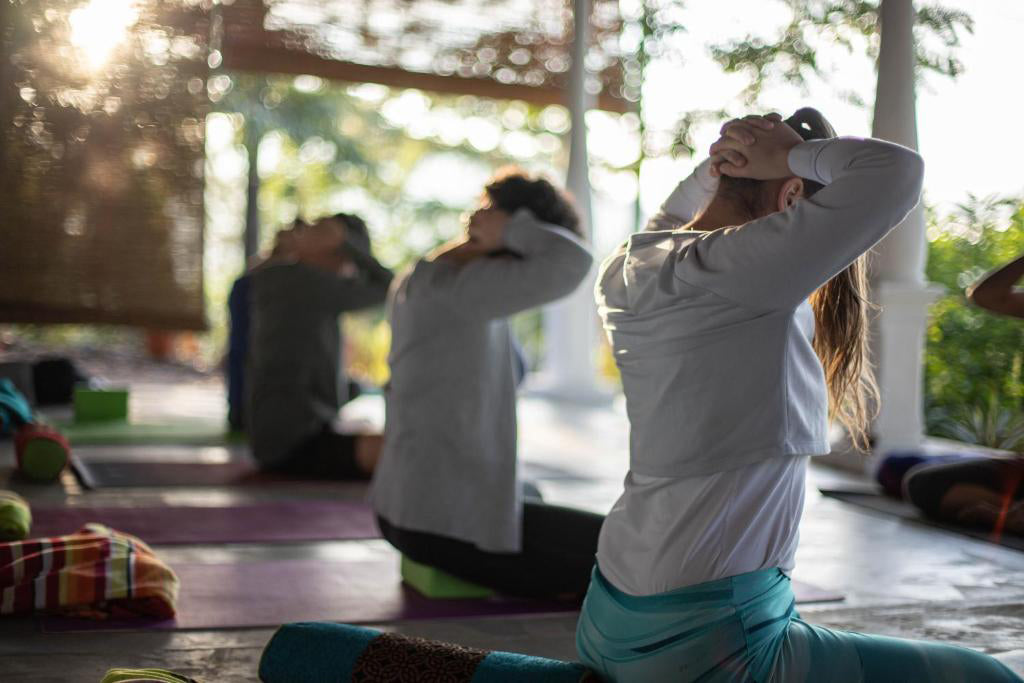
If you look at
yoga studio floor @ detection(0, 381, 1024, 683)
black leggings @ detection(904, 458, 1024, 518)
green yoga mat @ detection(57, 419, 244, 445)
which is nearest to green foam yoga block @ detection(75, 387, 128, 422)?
green yoga mat @ detection(57, 419, 244, 445)

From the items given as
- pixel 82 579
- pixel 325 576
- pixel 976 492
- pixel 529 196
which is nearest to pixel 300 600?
pixel 325 576

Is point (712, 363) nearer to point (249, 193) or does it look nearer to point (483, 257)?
point (483, 257)

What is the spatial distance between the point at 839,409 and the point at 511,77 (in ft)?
19.3

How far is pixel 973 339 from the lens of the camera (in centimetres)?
403

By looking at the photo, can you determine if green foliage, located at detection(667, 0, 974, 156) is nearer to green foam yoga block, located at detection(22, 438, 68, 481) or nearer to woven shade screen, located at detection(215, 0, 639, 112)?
woven shade screen, located at detection(215, 0, 639, 112)

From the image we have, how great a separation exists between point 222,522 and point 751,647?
6.84 feet

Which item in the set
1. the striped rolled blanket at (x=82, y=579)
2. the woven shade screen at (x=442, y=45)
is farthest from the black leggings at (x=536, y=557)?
the woven shade screen at (x=442, y=45)

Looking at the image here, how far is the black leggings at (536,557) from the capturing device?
219 centimetres

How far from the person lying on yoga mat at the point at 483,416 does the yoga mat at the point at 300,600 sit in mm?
72

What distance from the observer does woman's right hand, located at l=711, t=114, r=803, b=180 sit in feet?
4.13

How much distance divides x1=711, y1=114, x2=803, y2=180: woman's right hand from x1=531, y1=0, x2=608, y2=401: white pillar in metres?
5.42

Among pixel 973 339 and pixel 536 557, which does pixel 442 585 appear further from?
pixel 973 339

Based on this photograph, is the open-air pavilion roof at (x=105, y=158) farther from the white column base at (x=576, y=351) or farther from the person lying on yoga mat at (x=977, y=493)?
the person lying on yoga mat at (x=977, y=493)

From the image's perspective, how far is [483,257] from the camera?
2.26m
